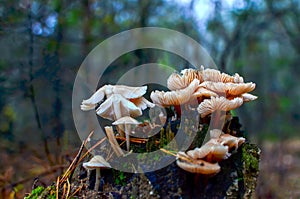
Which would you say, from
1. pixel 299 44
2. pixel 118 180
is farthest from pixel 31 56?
pixel 299 44

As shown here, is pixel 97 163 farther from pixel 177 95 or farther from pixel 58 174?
pixel 58 174

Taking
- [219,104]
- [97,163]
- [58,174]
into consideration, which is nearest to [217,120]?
[219,104]

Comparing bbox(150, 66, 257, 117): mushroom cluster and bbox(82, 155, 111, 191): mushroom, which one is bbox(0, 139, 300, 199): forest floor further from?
bbox(150, 66, 257, 117): mushroom cluster

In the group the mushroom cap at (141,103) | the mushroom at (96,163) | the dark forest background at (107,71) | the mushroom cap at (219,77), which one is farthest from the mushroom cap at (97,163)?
the dark forest background at (107,71)

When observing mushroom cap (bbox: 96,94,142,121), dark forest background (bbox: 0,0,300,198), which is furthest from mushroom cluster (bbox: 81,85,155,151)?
dark forest background (bbox: 0,0,300,198)

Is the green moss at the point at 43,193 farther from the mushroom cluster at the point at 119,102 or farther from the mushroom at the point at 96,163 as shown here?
the mushroom cluster at the point at 119,102

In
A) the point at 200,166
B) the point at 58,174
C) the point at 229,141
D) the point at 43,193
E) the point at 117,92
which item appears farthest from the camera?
the point at 58,174
